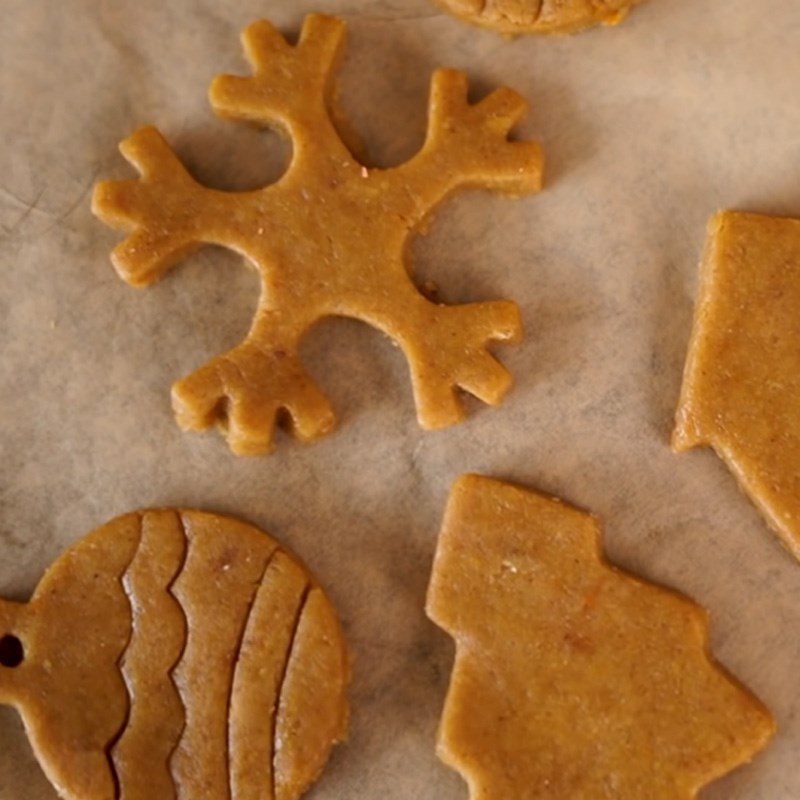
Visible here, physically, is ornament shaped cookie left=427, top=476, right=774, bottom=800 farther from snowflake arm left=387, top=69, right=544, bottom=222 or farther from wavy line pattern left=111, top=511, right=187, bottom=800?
snowflake arm left=387, top=69, right=544, bottom=222

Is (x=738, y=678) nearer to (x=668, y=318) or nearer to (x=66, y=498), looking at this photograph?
(x=668, y=318)

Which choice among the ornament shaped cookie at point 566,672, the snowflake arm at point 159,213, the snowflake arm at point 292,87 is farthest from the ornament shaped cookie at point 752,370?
the snowflake arm at point 159,213

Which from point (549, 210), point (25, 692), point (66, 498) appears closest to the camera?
point (25, 692)

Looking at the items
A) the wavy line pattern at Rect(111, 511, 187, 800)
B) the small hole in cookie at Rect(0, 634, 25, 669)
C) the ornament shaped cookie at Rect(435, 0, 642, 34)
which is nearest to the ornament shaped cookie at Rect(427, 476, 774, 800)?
the wavy line pattern at Rect(111, 511, 187, 800)

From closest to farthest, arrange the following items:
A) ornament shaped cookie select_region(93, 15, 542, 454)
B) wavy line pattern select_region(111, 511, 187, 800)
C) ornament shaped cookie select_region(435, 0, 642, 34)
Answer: wavy line pattern select_region(111, 511, 187, 800), ornament shaped cookie select_region(93, 15, 542, 454), ornament shaped cookie select_region(435, 0, 642, 34)

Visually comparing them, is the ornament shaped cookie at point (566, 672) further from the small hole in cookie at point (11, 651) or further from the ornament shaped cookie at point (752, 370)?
the small hole in cookie at point (11, 651)

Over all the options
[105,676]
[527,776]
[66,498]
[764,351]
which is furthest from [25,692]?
[764,351]

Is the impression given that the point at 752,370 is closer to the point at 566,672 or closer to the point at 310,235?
the point at 566,672
